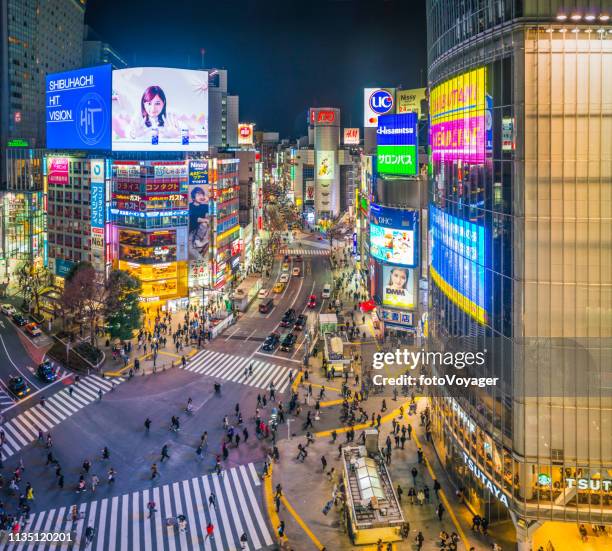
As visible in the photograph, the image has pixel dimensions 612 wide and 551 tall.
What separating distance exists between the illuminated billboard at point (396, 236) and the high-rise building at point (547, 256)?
25284 millimetres

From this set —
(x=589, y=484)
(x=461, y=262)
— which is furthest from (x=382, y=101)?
(x=589, y=484)

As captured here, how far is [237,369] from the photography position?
48844 mm

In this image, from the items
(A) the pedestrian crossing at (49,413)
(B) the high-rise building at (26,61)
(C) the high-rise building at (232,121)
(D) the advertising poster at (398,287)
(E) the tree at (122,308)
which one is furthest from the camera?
(C) the high-rise building at (232,121)

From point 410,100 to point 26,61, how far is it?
75.5m

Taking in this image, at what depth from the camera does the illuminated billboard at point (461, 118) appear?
2564 cm

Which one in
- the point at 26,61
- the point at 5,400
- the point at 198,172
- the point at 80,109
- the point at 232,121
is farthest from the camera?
the point at 232,121

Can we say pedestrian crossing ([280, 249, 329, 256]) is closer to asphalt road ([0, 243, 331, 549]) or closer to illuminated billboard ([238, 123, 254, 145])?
illuminated billboard ([238, 123, 254, 145])

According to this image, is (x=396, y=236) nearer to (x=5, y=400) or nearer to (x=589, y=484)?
(x=589, y=484)

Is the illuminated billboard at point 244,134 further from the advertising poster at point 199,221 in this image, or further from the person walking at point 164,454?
the person walking at point 164,454

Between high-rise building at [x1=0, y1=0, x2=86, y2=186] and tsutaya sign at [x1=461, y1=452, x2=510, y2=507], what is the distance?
97.3 metres

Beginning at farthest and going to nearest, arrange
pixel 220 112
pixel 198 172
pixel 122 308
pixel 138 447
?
1. pixel 220 112
2. pixel 198 172
3. pixel 122 308
4. pixel 138 447

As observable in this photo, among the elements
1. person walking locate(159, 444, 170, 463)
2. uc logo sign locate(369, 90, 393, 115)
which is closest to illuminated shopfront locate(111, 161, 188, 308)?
uc logo sign locate(369, 90, 393, 115)

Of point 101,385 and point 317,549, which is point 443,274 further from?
point 101,385

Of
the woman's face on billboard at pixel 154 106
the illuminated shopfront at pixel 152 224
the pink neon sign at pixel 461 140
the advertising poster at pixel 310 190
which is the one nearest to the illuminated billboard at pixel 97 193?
the illuminated shopfront at pixel 152 224
